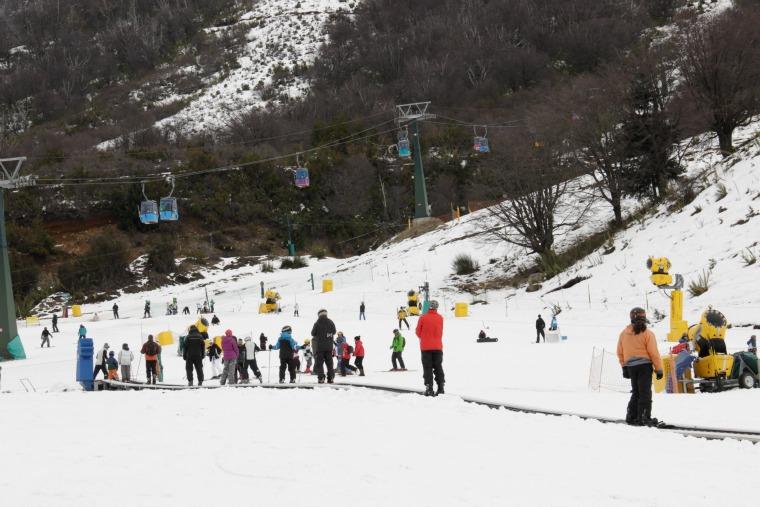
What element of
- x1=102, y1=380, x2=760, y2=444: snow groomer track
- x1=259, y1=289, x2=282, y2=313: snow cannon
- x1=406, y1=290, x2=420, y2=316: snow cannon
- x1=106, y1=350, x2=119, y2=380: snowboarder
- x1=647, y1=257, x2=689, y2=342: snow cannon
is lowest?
x1=102, y1=380, x2=760, y2=444: snow groomer track

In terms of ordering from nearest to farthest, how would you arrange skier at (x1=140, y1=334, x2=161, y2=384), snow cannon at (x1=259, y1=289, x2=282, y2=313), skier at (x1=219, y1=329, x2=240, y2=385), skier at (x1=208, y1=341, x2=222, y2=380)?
skier at (x1=219, y1=329, x2=240, y2=385)
skier at (x1=140, y1=334, x2=161, y2=384)
skier at (x1=208, y1=341, x2=222, y2=380)
snow cannon at (x1=259, y1=289, x2=282, y2=313)

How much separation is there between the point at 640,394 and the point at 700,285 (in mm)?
20840

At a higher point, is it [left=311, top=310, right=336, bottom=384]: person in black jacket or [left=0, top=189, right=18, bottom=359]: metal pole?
[left=0, top=189, right=18, bottom=359]: metal pole

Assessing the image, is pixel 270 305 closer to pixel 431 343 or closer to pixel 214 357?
pixel 214 357

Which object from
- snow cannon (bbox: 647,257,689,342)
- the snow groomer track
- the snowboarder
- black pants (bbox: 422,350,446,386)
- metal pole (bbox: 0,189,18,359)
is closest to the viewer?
the snow groomer track

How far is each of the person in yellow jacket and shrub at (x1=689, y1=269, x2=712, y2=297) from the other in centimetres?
1986

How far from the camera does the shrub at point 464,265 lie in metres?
47.2

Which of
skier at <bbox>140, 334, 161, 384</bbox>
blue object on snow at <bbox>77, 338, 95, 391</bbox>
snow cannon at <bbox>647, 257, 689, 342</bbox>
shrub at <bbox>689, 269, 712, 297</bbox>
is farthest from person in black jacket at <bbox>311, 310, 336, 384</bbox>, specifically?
shrub at <bbox>689, 269, 712, 297</bbox>

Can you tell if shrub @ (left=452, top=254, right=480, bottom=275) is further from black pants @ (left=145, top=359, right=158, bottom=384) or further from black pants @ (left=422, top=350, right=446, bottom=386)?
black pants @ (left=422, top=350, right=446, bottom=386)

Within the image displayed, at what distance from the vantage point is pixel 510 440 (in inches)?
346

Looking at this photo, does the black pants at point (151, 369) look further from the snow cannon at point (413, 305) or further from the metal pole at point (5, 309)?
the snow cannon at point (413, 305)

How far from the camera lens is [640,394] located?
977 centimetres

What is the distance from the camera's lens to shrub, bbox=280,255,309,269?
66250mm

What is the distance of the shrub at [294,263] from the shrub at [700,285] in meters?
40.0
